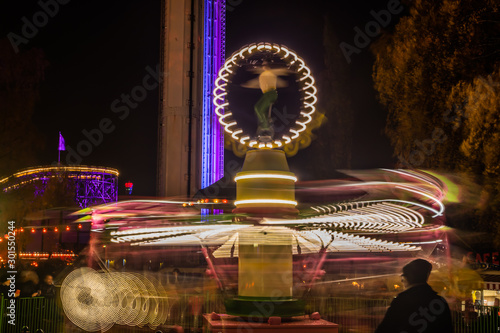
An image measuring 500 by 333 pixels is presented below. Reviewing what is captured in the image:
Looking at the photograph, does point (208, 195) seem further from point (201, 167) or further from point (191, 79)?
point (191, 79)

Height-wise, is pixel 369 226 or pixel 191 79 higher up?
pixel 191 79

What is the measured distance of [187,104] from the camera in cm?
3259

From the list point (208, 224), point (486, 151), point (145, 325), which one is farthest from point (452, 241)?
point (145, 325)

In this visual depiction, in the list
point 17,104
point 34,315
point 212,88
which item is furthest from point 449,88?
point 212,88

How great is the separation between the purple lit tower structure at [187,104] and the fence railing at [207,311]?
14.1 metres

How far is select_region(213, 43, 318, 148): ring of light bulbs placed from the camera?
1313 centimetres

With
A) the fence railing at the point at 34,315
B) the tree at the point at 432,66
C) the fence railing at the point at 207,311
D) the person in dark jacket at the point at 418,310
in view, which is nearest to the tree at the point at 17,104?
the fence railing at the point at 34,315

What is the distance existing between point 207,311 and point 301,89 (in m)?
8.04

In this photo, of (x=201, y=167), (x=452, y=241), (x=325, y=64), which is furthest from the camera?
(x=201, y=167)

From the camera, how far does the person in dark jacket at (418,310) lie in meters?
6.04

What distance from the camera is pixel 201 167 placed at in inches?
1291

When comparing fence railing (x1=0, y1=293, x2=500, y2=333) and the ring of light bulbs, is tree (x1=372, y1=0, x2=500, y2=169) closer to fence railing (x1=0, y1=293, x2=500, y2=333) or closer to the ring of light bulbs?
the ring of light bulbs

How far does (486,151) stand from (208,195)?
17884mm

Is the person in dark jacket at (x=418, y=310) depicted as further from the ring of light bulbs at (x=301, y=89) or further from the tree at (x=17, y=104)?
the tree at (x=17, y=104)
